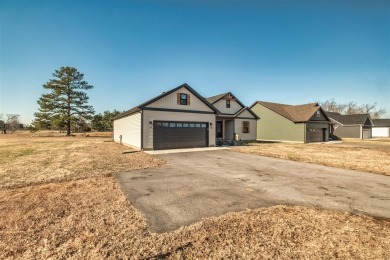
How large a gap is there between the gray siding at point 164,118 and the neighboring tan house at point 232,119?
586cm

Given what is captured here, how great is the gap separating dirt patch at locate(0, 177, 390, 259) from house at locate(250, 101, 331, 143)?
2413 cm

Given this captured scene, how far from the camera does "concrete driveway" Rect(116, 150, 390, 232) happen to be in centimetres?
477

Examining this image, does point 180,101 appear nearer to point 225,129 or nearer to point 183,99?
point 183,99

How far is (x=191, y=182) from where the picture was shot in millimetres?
7246

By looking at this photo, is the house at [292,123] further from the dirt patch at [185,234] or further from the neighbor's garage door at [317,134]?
the dirt patch at [185,234]

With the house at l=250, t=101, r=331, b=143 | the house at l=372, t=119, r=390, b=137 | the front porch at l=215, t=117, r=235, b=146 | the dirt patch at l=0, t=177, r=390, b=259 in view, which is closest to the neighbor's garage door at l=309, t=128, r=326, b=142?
the house at l=250, t=101, r=331, b=143

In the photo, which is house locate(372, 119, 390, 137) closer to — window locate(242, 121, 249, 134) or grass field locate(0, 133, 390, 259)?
window locate(242, 121, 249, 134)

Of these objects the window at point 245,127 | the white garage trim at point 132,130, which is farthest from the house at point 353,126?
the white garage trim at point 132,130

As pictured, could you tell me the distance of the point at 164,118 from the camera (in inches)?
673

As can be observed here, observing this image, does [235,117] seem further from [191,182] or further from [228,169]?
[191,182]

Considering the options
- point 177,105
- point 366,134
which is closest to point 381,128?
point 366,134

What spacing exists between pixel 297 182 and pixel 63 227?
24.7 feet

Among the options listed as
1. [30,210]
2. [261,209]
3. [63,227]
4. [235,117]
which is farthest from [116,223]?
[235,117]

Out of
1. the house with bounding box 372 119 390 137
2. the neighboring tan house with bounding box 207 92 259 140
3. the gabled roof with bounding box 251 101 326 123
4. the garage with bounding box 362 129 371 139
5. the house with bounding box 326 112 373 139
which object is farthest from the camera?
the house with bounding box 372 119 390 137
